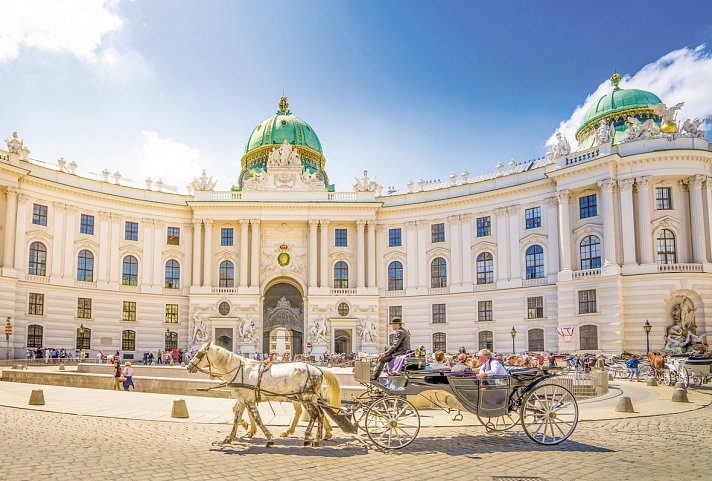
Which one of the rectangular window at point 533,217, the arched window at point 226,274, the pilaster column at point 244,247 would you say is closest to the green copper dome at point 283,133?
the pilaster column at point 244,247

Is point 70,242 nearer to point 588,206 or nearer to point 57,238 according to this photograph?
point 57,238

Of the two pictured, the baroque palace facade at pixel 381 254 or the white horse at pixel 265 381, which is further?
the baroque palace facade at pixel 381 254

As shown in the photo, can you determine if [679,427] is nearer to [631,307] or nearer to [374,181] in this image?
[631,307]

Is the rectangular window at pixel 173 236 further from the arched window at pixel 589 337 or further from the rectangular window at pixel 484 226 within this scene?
the arched window at pixel 589 337

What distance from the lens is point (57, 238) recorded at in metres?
50.6

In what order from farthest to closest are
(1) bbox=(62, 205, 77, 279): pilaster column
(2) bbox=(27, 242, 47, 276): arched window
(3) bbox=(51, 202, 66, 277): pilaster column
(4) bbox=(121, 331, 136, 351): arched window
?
(4) bbox=(121, 331, 136, 351): arched window → (1) bbox=(62, 205, 77, 279): pilaster column → (3) bbox=(51, 202, 66, 277): pilaster column → (2) bbox=(27, 242, 47, 276): arched window

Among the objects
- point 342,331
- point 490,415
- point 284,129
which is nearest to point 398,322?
point 490,415

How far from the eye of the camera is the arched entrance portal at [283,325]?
56000 mm

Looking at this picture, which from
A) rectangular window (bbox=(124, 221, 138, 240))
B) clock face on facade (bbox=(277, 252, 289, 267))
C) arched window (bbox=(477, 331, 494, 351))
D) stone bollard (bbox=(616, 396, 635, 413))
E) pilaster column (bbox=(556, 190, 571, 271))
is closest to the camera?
stone bollard (bbox=(616, 396, 635, 413))

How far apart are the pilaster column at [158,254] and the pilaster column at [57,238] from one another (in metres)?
7.48

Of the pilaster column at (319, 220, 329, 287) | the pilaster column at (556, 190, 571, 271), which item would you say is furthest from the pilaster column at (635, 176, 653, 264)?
the pilaster column at (319, 220, 329, 287)

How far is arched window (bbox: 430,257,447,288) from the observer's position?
54875 mm

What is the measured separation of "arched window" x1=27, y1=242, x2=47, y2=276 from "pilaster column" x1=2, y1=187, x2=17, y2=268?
1.97 m

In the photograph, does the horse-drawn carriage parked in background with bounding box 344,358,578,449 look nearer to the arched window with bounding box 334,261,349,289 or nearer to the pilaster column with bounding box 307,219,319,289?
the pilaster column with bounding box 307,219,319,289
